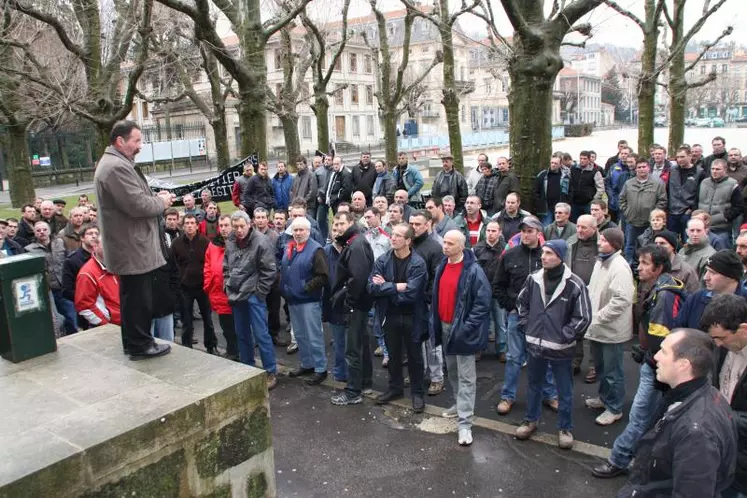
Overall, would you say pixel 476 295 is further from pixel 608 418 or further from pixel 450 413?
pixel 608 418

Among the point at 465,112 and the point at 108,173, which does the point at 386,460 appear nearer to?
the point at 108,173

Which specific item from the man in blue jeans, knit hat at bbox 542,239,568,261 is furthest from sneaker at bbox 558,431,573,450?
knit hat at bbox 542,239,568,261

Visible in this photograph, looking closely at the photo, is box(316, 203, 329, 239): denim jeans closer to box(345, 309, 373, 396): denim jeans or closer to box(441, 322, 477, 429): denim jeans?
box(345, 309, 373, 396): denim jeans

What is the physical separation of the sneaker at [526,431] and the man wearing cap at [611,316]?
2.38ft

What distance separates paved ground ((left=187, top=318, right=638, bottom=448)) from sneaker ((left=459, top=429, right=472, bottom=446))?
592 millimetres

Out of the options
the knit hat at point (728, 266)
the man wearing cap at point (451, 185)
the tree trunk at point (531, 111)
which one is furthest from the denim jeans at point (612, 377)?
the man wearing cap at point (451, 185)

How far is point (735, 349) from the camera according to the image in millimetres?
3902

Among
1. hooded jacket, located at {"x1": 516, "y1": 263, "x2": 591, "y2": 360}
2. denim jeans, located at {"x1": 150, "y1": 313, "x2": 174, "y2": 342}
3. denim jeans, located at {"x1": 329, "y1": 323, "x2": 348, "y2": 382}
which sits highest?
hooded jacket, located at {"x1": 516, "y1": 263, "x2": 591, "y2": 360}

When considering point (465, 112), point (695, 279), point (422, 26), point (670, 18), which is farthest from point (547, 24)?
point (465, 112)

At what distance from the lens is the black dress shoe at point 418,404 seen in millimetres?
6754

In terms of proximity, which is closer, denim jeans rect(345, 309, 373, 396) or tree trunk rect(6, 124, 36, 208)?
denim jeans rect(345, 309, 373, 396)

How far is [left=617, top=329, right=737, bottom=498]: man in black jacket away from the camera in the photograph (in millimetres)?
3139

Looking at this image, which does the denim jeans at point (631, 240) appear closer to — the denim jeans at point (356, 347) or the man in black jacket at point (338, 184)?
the man in black jacket at point (338, 184)

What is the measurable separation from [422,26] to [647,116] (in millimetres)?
57874
